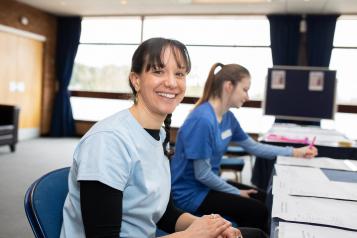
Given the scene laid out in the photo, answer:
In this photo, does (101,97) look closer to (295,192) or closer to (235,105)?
(235,105)

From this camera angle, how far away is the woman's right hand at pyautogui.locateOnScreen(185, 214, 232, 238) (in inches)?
37.4

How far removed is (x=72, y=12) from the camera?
679cm

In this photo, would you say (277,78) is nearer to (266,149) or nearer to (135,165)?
(266,149)

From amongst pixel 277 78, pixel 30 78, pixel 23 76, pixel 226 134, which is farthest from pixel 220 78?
pixel 30 78

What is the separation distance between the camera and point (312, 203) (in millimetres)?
1112

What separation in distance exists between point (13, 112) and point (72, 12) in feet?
8.33

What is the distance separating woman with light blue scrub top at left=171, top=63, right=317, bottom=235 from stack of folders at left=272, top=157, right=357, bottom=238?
0.25 metres

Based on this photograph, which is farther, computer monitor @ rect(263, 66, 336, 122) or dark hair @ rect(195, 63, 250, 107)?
computer monitor @ rect(263, 66, 336, 122)

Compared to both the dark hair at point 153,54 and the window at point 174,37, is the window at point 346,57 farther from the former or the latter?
the dark hair at point 153,54

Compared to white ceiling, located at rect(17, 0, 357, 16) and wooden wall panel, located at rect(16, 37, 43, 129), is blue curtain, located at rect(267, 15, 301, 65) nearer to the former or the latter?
white ceiling, located at rect(17, 0, 357, 16)

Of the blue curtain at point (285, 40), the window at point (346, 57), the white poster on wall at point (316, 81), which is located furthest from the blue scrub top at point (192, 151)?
the window at point (346, 57)

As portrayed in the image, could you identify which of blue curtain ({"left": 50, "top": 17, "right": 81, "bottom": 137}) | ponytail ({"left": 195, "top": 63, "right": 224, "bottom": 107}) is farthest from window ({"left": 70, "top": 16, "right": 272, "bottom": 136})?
ponytail ({"left": 195, "top": 63, "right": 224, "bottom": 107})

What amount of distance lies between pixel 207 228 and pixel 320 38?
18.8ft

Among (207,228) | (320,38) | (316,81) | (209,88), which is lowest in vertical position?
(207,228)
